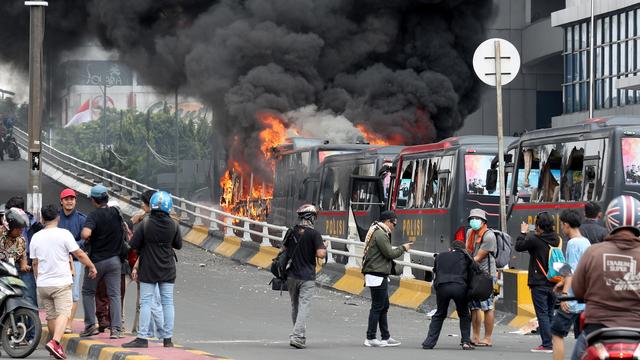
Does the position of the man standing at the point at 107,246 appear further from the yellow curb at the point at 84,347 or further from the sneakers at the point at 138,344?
the sneakers at the point at 138,344

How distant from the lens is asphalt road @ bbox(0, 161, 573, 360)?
13.2m

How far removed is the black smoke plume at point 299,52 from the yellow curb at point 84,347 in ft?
85.1

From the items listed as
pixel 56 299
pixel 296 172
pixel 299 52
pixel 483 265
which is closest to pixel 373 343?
pixel 483 265

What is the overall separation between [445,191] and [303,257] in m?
9.54

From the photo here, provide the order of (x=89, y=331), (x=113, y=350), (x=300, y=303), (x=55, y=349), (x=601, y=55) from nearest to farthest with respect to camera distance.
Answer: (x=113, y=350), (x=55, y=349), (x=89, y=331), (x=300, y=303), (x=601, y=55)

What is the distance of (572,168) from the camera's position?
18594 millimetres

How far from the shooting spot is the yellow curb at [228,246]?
93.1 feet

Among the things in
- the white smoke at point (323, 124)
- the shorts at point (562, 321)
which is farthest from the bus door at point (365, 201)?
the shorts at point (562, 321)

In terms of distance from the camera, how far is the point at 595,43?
49.4m

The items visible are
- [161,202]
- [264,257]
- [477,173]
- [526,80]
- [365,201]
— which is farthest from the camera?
[526,80]

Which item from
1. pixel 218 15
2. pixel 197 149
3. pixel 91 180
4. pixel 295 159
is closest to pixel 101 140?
pixel 197 149

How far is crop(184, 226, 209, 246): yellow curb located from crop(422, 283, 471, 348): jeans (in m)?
17.6

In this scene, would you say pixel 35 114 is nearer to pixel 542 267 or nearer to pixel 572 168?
pixel 572 168

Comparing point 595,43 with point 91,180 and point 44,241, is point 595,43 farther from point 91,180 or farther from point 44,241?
point 44,241
